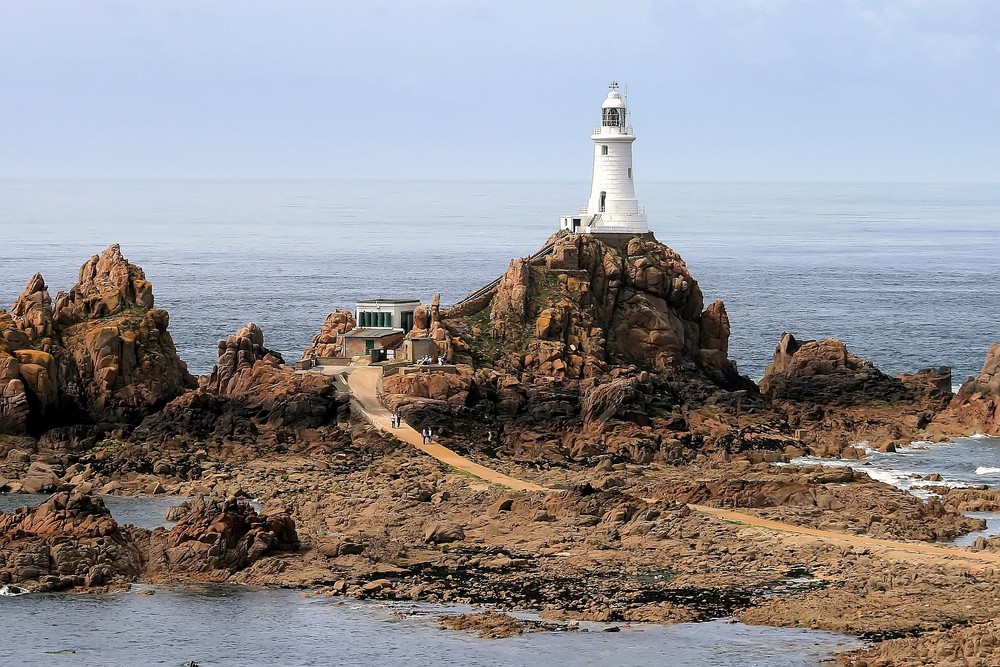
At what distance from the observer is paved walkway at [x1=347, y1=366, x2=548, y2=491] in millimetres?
65875

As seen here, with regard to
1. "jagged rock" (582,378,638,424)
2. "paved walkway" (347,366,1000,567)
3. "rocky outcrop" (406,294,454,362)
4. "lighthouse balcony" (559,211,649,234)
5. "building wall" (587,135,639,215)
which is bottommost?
"paved walkway" (347,366,1000,567)

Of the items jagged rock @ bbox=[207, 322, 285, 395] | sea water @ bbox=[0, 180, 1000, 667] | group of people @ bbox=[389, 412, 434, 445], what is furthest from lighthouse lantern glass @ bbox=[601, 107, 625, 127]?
group of people @ bbox=[389, 412, 434, 445]

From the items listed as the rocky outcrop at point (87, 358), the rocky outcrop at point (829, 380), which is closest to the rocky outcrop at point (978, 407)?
the rocky outcrop at point (829, 380)

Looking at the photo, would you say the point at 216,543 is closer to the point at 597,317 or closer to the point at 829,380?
the point at 597,317

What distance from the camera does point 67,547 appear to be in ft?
172

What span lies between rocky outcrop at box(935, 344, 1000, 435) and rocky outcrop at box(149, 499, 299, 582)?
3619cm

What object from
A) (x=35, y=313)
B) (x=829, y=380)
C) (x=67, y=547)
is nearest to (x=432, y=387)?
(x=35, y=313)

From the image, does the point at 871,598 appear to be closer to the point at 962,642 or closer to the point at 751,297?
the point at 962,642

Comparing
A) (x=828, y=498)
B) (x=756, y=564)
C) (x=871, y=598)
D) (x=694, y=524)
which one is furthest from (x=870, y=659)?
(x=828, y=498)

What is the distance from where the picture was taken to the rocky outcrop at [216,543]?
52812mm

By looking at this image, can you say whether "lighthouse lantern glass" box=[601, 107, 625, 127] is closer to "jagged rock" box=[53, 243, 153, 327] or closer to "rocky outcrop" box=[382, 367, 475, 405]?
"rocky outcrop" box=[382, 367, 475, 405]

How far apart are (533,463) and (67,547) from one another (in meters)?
22.4

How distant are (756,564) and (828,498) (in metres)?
9.28

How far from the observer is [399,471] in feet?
221
